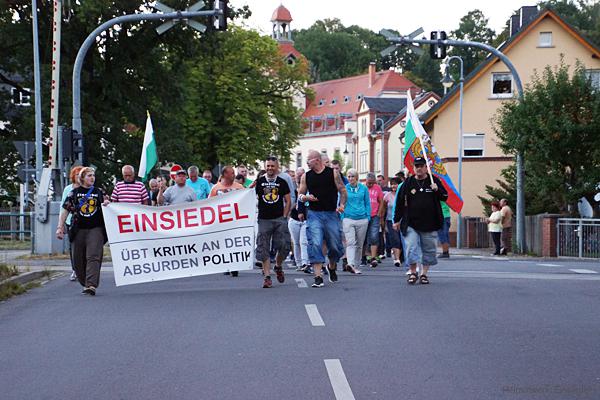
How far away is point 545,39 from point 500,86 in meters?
3.66

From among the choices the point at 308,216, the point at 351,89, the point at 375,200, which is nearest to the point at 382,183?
the point at 375,200

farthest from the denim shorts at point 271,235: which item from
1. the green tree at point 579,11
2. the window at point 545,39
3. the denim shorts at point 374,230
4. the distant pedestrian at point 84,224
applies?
the green tree at point 579,11

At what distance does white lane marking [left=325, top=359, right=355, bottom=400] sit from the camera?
739cm

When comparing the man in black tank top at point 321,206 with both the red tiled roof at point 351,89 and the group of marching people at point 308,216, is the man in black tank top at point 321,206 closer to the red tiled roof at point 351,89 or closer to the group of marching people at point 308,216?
the group of marching people at point 308,216

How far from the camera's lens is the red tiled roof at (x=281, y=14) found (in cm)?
13638

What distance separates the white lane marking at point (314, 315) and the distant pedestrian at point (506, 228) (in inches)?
786

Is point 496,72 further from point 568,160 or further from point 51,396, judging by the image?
point 51,396

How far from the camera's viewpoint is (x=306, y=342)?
970 centimetres

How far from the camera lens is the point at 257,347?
31.1ft

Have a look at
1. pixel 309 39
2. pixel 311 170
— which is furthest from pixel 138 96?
pixel 309 39

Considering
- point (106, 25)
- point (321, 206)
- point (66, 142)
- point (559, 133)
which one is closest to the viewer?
point (321, 206)

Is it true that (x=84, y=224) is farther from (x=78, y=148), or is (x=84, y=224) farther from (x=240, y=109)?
(x=240, y=109)

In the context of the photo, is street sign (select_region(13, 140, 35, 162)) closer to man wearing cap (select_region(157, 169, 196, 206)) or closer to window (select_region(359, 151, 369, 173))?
man wearing cap (select_region(157, 169, 196, 206))

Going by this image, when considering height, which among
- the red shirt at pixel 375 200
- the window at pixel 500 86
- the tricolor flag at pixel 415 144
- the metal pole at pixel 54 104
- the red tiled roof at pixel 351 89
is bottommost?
the red shirt at pixel 375 200
